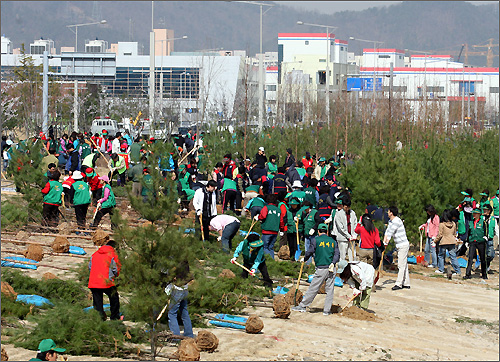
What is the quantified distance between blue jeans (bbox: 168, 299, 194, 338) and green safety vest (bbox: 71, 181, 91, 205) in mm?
7872

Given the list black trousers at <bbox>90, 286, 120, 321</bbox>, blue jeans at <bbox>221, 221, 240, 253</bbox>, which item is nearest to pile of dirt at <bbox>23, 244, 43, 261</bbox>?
blue jeans at <bbox>221, 221, 240, 253</bbox>

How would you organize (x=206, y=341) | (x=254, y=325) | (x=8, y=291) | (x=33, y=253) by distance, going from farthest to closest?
1. (x=33, y=253)
2. (x=8, y=291)
3. (x=254, y=325)
4. (x=206, y=341)

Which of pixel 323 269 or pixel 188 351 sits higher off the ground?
pixel 323 269

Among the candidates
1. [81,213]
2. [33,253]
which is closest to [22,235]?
[81,213]

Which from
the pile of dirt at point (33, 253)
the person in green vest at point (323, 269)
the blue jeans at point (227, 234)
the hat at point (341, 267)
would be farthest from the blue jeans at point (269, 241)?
the pile of dirt at point (33, 253)

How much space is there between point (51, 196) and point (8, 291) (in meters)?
6.54

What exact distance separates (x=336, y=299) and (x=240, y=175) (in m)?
9.91

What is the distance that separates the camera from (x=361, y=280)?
13602 mm

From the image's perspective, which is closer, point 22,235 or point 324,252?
point 324,252

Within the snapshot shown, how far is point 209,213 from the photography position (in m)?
17.5

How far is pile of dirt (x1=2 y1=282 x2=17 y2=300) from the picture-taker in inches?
473

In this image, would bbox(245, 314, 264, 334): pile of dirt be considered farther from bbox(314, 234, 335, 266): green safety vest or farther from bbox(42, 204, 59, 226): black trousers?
bbox(42, 204, 59, 226): black trousers

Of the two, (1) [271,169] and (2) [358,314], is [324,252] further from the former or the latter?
(1) [271,169]

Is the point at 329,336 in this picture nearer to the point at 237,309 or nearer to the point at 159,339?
the point at 237,309
